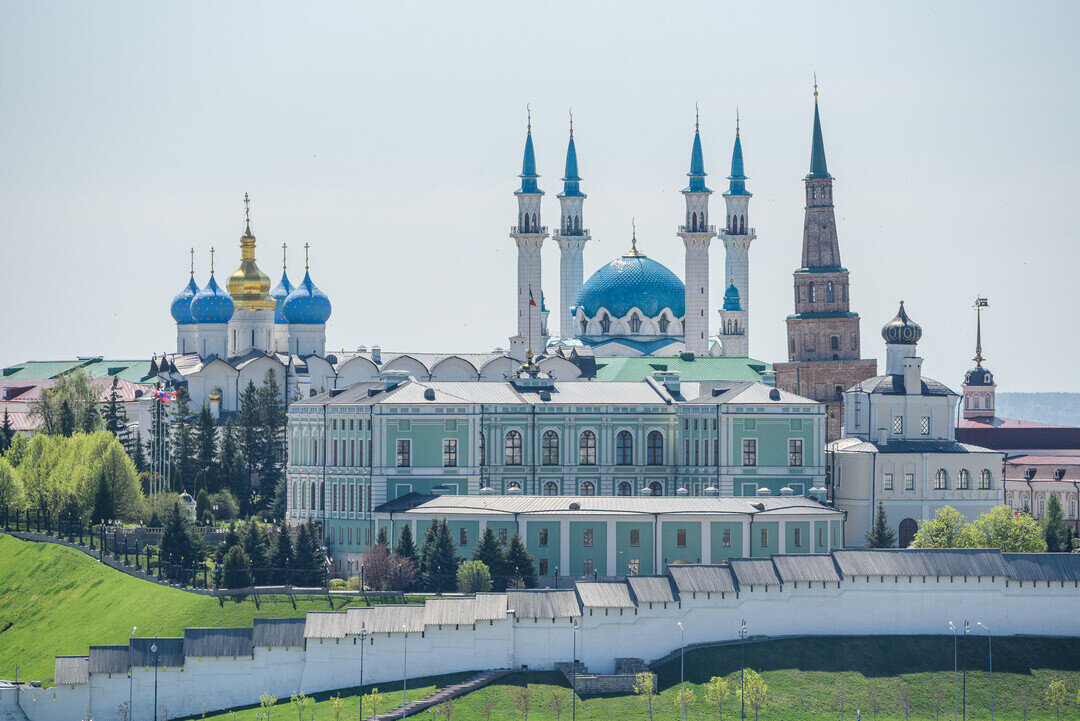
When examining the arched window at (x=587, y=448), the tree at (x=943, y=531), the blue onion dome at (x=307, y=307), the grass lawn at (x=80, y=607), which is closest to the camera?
the grass lawn at (x=80, y=607)

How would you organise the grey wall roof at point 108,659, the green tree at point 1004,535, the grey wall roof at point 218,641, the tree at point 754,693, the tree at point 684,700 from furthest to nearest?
the green tree at point 1004,535
the grey wall roof at point 218,641
the grey wall roof at point 108,659
the tree at point 754,693
the tree at point 684,700

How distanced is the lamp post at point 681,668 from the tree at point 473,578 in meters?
8.52

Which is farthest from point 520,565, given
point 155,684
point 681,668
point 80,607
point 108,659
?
point 80,607

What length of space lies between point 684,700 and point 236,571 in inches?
854

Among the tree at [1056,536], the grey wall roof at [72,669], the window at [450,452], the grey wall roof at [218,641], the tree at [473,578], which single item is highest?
the window at [450,452]

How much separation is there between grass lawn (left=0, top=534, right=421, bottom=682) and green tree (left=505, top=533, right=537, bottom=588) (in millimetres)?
4830

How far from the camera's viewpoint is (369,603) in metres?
89.6

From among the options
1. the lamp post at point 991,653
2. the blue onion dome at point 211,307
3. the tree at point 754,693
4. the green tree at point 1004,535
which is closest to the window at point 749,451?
the green tree at point 1004,535

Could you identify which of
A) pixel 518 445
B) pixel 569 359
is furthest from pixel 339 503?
pixel 569 359

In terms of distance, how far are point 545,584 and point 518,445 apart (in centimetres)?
1355

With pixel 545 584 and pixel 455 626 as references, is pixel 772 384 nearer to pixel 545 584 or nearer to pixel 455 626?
pixel 545 584

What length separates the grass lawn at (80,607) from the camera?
90.6m

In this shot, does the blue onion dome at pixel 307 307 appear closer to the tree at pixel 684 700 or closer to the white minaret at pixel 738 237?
the white minaret at pixel 738 237

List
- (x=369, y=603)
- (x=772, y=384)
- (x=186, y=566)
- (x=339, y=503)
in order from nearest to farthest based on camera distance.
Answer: (x=369, y=603), (x=186, y=566), (x=339, y=503), (x=772, y=384)
